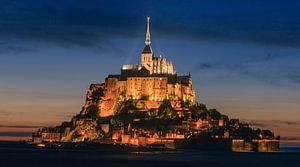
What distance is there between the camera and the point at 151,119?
150375 millimetres

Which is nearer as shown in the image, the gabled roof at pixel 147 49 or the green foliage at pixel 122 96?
the green foliage at pixel 122 96

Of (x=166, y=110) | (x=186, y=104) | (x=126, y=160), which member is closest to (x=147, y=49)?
(x=186, y=104)

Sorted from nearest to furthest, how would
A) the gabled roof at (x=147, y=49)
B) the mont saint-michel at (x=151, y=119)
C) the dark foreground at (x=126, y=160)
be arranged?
the dark foreground at (x=126, y=160)
the mont saint-michel at (x=151, y=119)
the gabled roof at (x=147, y=49)

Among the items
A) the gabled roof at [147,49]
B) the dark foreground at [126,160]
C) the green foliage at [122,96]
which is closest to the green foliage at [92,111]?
the green foliage at [122,96]

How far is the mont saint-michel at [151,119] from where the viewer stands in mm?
147000

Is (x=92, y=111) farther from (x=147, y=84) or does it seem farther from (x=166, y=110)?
(x=166, y=110)

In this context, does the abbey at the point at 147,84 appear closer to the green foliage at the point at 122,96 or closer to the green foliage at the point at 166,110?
the green foliage at the point at 122,96

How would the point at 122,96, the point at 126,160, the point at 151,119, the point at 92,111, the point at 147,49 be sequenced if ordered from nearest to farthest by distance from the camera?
the point at 126,160 → the point at 151,119 → the point at 122,96 → the point at 92,111 → the point at 147,49

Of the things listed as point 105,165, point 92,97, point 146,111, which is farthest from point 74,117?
point 105,165

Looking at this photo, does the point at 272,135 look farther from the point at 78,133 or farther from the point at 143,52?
the point at 78,133

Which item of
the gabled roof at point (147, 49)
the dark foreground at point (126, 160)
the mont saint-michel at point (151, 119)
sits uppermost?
the gabled roof at point (147, 49)

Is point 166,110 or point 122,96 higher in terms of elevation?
point 122,96

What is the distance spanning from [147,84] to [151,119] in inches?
420

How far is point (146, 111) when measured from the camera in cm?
15338
